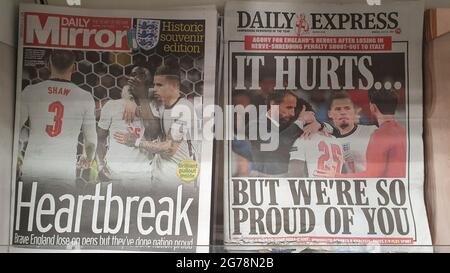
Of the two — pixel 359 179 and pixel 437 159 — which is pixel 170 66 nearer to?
pixel 359 179

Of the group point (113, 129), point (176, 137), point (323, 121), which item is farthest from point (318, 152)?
point (113, 129)

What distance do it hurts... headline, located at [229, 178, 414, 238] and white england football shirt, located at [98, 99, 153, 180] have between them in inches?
6.3

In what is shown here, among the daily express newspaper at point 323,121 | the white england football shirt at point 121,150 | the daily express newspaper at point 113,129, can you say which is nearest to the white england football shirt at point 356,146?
the daily express newspaper at point 323,121

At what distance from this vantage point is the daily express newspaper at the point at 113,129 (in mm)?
807

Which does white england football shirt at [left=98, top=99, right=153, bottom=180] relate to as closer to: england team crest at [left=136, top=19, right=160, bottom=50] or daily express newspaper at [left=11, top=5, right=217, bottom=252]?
daily express newspaper at [left=11, top=5, right=217, bottom=252]

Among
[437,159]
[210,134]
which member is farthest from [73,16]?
[437,159]

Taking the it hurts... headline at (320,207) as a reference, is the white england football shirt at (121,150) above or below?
Answer: above

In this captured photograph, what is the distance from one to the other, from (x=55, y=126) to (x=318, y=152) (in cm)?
45

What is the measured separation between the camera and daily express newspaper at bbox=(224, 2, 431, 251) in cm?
82

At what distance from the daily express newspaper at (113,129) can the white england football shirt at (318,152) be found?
0.51ft

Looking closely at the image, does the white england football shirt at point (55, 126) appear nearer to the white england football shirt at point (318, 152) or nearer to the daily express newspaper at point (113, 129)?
the daily express newspaper at point (113, 129)

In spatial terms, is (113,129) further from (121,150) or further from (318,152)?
(318,152)

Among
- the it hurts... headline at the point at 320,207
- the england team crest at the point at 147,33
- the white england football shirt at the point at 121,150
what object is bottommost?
the it hurts... headline at the point at 320,207

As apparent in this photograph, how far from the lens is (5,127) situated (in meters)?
0.81
